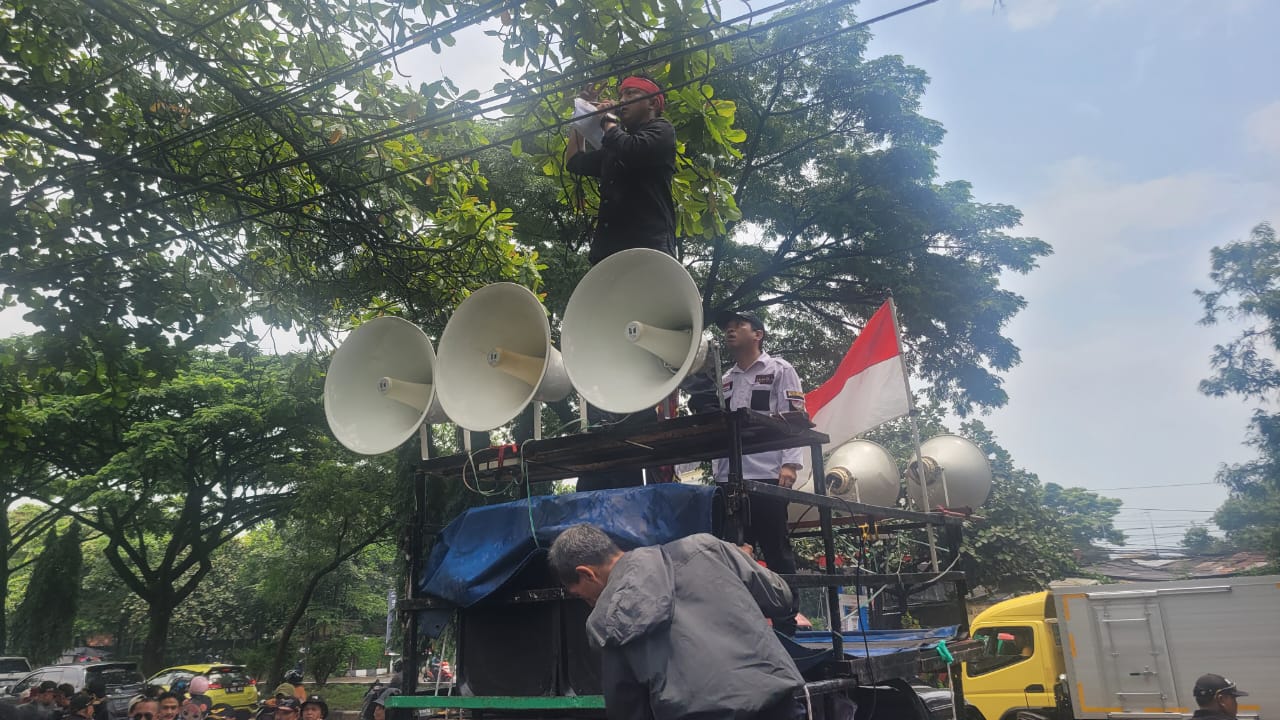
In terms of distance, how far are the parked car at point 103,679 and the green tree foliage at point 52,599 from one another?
10419 mm

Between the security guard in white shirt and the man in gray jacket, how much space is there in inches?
54.8


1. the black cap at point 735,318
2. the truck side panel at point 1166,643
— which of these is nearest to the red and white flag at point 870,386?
the black cap at point 735,318

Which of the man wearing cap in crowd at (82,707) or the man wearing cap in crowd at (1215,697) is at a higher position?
the man wearing cap in crowd at (1215,697)

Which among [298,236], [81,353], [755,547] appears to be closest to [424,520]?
[755,547]

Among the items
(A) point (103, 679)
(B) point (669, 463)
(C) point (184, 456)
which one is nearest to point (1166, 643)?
(B) point (669, 463)

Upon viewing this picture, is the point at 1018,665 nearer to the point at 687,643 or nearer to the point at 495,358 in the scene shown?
the point at 495,358

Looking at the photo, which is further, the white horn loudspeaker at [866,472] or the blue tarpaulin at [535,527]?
the white horn loudspeaker at [866,472]

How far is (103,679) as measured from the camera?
64.5 feet

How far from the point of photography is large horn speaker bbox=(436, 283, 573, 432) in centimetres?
403

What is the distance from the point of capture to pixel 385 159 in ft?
21.4

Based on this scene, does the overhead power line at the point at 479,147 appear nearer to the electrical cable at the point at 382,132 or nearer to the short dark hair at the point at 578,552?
the electrical cable at the point at 382,132

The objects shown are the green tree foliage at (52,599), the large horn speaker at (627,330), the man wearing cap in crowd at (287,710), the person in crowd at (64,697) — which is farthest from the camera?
the green tree foliage at (52,599)

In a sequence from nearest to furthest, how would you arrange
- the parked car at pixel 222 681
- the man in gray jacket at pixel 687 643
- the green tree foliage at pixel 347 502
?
the man in gray jacket at pixel 687 643, the green tree foliage at pixel 347 502, the parked car at pixel 222 681

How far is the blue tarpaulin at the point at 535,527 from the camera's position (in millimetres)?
3412
